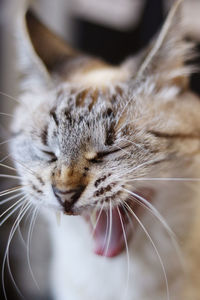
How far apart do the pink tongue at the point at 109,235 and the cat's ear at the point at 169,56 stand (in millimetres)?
264

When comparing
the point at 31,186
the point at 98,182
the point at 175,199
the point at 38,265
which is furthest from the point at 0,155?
the point at 38,265

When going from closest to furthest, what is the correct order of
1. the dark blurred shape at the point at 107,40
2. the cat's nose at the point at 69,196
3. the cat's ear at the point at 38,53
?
the cat's nose at the point at 69,196
the cat's ear at the point at 38,53
the dark blurred shape at the point at 107,40

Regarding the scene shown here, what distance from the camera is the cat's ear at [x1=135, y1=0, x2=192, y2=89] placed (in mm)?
582

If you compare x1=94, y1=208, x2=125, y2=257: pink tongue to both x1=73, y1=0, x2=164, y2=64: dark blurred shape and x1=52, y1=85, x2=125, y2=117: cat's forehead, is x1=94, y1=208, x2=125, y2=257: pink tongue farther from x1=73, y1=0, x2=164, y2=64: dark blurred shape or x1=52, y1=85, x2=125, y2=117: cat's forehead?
x1=73, y1=0, x2=164, y2=64: dark blurred shape

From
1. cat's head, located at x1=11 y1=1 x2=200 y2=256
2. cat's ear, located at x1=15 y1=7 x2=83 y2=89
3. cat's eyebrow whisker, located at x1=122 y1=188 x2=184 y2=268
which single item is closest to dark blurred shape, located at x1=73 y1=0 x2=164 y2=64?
cat's ear, located at x1=15 y1=7 x2=83 y2=89

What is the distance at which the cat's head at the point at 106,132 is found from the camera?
1.79 feet

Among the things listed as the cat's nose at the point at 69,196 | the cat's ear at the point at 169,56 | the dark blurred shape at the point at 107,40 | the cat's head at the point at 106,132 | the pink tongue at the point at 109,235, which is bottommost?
the pink tongue at the point at 109,235

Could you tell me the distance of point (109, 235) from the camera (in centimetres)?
59

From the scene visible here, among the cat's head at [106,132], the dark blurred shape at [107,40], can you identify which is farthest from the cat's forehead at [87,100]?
the dark blurred shape at [107,40]

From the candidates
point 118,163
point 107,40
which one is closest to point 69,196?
point 118,163

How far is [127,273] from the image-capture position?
699 mm

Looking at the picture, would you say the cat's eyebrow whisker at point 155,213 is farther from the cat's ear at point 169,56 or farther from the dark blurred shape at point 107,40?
the dark blurred shape at point 107,40

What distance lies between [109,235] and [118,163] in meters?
0.13

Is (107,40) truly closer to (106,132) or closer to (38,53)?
(38,53)
